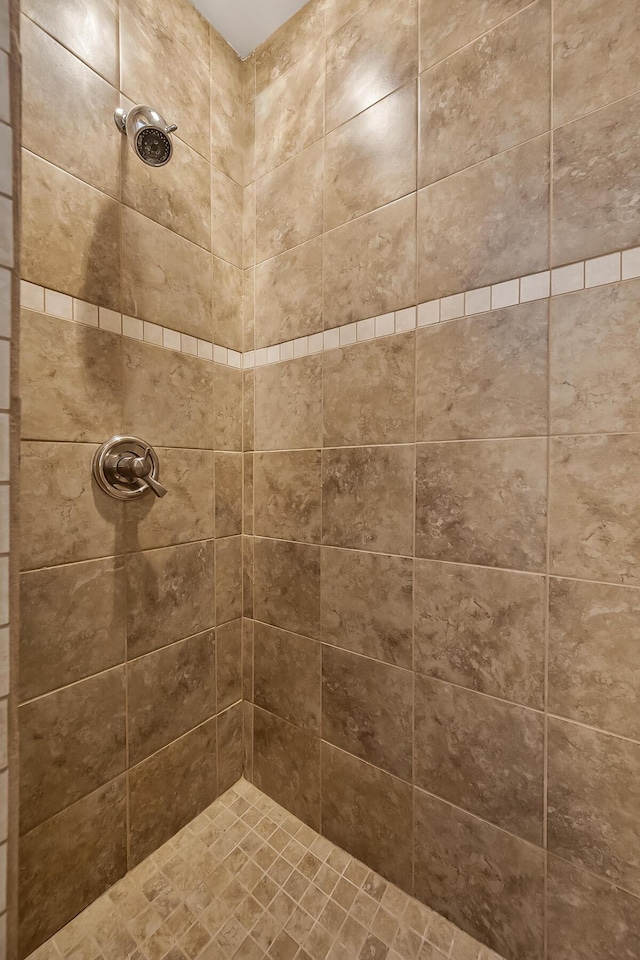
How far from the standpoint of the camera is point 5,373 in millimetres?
407

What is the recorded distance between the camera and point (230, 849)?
1099 millimetres

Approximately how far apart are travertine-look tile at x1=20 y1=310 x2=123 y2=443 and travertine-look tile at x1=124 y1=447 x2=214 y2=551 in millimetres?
182

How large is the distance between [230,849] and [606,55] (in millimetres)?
1966

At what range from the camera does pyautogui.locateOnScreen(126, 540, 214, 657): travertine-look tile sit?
105 cm

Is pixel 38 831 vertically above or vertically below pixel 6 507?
below

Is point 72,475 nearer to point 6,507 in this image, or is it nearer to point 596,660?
point 6,507

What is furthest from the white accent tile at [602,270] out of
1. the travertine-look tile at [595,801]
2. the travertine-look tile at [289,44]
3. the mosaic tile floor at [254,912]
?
the mosaic tile floor at [254,912]

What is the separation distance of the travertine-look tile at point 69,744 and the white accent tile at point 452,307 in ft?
3.78

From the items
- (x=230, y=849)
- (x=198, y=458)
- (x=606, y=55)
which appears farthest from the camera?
(x=198, y=458)

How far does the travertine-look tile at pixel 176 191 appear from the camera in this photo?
3.38 feet

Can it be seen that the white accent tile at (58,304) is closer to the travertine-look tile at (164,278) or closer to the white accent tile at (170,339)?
the travertine-look tile at (164,278)

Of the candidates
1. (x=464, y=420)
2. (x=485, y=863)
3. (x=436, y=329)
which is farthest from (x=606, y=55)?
(x=485, y=863)

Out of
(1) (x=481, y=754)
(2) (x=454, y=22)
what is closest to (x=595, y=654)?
(1) (x=481, y=754)

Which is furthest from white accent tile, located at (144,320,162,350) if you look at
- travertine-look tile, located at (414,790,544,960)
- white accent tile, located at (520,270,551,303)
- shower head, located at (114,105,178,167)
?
travertine-look tile, located at (414,790,544,960)
